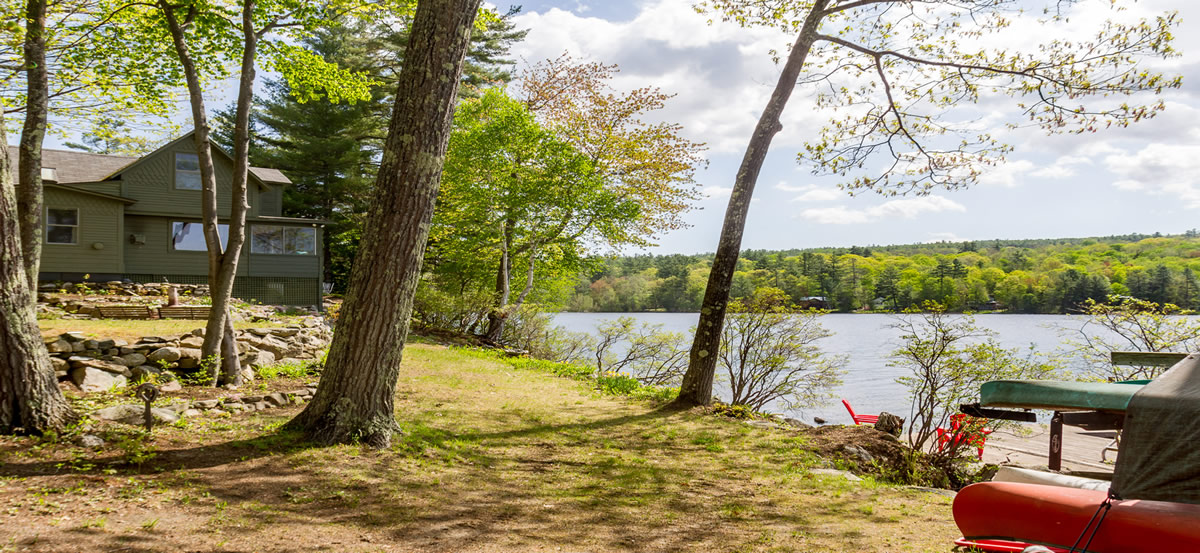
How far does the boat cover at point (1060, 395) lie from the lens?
3045 mm

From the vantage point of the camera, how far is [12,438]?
4.30 m

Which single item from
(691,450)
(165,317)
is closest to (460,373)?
(691,450)

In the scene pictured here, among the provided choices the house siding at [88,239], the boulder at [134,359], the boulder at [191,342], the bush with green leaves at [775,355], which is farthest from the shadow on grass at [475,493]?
the house siding at [88,239]

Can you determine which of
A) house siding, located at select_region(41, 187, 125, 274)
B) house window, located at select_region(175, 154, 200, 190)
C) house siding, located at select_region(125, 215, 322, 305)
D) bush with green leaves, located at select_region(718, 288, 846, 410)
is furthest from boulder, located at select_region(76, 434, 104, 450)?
house window, located at select_region(175, 154, 200, 190)

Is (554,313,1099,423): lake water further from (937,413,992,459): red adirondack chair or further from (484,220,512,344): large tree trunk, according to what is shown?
(937,413,992,459): red adirondack chair

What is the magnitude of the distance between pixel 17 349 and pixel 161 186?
1705 cm

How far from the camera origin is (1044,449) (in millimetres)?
13086

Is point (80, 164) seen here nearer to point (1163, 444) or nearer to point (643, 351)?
point (643, 351)

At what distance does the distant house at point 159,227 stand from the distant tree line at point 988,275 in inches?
398

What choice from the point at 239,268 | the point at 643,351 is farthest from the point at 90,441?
the point at 239,268

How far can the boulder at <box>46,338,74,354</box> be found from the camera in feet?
23.7

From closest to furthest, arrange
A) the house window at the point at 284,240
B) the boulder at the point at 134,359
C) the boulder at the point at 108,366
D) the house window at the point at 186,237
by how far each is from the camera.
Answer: the boulder at the point at 108,366
the boulder at the point at 134,359
the house window at the point at 186,237
the house window at the point at 284,240

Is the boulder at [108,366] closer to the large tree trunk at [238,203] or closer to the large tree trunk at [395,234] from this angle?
the large tree trunk at [238,203]

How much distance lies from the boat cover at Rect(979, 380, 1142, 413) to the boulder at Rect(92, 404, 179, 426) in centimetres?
591
